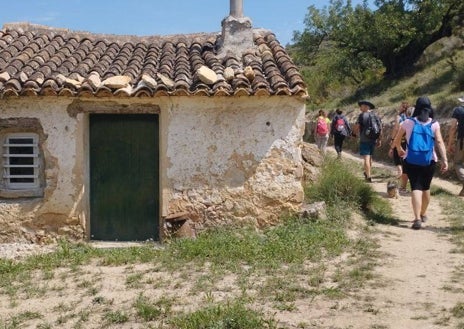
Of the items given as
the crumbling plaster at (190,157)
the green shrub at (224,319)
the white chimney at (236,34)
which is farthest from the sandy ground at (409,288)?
the white chimney at (236,34)

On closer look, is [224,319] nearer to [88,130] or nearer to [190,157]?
[190,157]

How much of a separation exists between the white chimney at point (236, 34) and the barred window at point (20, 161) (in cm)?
358

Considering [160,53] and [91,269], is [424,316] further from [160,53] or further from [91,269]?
[160,53]

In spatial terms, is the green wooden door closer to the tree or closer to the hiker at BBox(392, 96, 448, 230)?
the hiker at BBox(392, 96, 448, 230)

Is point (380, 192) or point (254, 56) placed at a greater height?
point (254, 56)

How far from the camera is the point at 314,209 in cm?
882

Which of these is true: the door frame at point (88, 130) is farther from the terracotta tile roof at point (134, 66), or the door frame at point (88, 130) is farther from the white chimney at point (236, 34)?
the white chimney at point (236, 34)

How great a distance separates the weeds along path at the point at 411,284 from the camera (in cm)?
509

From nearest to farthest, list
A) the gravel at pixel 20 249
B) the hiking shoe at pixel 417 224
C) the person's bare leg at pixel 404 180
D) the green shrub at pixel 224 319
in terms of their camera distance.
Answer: the green shrub at pixel 224 319 → the gravel at pixel 20 249 → the hiking shoe at pixel 417 224 → the person's bare leg at pixel 404 180

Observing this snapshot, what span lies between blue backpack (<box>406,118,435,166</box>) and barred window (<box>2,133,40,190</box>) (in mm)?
5741

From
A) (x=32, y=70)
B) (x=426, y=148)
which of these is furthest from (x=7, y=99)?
(x=426, y=148)

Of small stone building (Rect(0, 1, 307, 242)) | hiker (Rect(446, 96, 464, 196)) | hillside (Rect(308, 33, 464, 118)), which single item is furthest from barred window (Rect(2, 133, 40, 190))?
hillside (Rect(308, 33, 464, 118))

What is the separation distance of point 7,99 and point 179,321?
5184 millimetres

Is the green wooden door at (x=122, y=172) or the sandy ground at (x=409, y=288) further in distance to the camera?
the green wooden door at (x=122, y=172)
